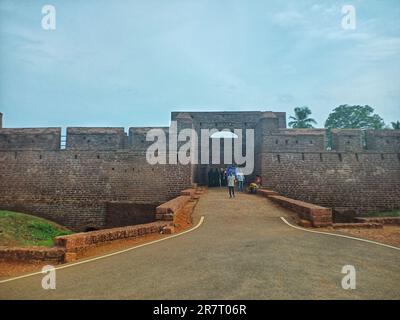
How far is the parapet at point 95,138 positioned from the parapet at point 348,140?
1384 centimetres

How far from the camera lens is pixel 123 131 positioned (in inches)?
752

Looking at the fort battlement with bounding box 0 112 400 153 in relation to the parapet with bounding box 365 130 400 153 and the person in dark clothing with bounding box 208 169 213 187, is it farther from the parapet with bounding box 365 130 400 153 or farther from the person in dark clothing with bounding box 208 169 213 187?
the person in dark clothing with bounding box 208 169 213 187

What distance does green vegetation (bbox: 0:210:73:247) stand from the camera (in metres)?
11.8

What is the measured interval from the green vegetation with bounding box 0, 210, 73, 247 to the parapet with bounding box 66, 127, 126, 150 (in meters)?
5.11

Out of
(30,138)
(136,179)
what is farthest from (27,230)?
(30,138)

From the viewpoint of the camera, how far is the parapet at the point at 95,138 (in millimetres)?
18594

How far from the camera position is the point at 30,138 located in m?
18.2

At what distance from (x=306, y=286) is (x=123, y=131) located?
1689 centimetres

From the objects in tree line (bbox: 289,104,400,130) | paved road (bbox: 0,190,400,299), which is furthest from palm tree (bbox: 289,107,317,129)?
paved road (bbox: 0,190,400,299)

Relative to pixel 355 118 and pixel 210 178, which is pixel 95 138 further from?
pixel 355 118

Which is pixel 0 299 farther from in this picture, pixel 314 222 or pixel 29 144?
pixel 29 144

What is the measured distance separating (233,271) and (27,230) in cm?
1301
